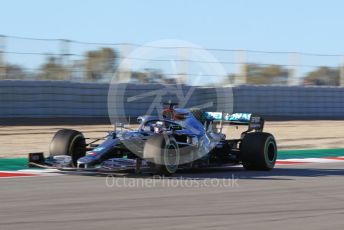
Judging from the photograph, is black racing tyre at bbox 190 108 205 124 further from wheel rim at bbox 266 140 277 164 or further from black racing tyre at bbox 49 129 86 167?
black racing tyre at bbox 49 129 86 167

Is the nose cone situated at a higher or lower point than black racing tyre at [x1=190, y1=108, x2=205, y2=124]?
lower

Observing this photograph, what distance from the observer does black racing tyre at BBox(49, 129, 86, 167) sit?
1188cm

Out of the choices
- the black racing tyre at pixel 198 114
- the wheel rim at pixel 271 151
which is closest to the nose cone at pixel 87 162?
the black racing tyre at pixel 198 114

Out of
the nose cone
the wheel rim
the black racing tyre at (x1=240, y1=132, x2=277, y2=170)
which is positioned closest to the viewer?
the nose cone

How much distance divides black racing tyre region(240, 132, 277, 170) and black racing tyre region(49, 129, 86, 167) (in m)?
2.79

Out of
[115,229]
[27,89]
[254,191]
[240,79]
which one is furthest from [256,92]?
[115,229]

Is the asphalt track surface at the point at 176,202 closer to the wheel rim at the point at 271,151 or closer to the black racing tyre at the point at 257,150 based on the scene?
the black racing tyre at the point at 257,150

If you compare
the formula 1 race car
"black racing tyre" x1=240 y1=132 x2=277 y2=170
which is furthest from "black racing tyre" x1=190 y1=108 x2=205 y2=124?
"black racing tyre" x1=240 y1=132 x2=277 y2=170

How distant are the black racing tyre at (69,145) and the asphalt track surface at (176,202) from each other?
0.54 metres

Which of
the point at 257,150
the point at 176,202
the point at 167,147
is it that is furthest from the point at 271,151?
the point at 176,202

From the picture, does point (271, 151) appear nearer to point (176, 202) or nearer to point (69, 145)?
point (69, 145)

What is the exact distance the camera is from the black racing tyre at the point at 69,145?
1188cm

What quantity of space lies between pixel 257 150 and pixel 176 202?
4112 millimetres

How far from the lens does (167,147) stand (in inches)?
431
